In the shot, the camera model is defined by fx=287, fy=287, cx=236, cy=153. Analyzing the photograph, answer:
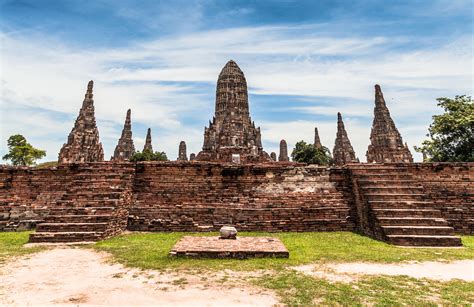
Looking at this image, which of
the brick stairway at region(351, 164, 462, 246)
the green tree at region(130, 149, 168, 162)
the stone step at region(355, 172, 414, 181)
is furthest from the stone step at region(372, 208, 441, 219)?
the green tree at region(130, 149, 168, 162)

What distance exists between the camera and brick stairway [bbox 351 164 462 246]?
7117 millimetres

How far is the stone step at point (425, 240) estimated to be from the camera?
6.98m

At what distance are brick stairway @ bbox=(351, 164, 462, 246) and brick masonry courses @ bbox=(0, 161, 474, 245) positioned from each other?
0.03m

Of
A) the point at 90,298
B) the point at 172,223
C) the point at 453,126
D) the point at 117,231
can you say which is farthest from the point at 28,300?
the point at 453,126

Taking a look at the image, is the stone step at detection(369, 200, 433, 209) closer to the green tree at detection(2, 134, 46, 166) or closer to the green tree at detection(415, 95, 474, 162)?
the green tree at detection(415, 95, 474, 162)

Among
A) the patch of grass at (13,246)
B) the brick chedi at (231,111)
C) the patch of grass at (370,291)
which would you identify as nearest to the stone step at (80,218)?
the patch of grass at (13,246)

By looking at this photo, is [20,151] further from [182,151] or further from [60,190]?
[60,190]

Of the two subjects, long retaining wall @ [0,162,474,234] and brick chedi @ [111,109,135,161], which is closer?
long retaining wall @ [0,162,474,234]

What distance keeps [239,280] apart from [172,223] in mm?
5051

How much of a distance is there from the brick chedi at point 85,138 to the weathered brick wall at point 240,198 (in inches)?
683

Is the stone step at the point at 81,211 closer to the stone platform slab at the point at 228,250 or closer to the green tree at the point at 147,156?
the stone platform slab at the point at 228,250

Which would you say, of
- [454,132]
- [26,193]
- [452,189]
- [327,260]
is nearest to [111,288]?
[327,260]

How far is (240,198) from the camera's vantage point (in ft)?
30.6

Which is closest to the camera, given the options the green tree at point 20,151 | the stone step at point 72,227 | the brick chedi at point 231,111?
the stone step at point 72,227
